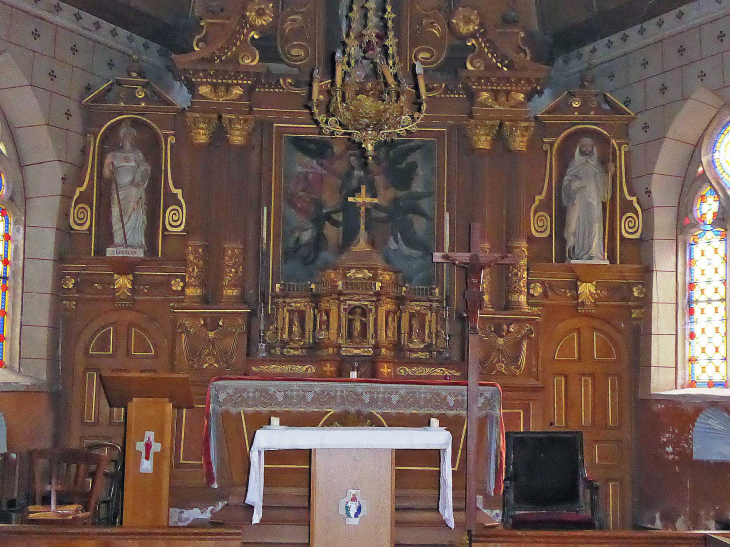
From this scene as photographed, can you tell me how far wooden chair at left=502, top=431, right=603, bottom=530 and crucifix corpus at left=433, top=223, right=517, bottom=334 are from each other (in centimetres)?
215

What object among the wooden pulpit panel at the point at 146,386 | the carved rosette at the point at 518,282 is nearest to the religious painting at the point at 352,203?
the carved rosette at the point at 518,282

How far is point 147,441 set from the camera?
831 centimetres

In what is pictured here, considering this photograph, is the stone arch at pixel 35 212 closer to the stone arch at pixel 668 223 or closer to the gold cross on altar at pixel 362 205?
the gold cross on altar at pixel 362 205

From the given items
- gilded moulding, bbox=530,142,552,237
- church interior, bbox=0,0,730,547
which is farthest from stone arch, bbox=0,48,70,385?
gilded moulding, bbox=530,142,552,237

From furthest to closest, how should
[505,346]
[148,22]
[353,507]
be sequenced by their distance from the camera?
[148,22] → [505,346] → [353,507]

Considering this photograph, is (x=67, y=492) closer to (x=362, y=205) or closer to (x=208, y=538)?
(x=208, y=538)

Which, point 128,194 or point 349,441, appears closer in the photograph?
point 349,441

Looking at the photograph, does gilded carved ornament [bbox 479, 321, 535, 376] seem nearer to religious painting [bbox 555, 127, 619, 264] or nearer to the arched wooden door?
religious painting [bbox 555, 127, 619, 264]

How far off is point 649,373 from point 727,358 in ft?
2.73

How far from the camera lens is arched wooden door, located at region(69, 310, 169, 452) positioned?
37.2 feet

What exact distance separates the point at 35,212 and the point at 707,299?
750cm

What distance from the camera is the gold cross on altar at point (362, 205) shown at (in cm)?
1152

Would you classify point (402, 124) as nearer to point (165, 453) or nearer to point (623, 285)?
point (165, 453)

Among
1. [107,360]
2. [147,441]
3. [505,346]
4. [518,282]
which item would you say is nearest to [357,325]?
[505,346]
